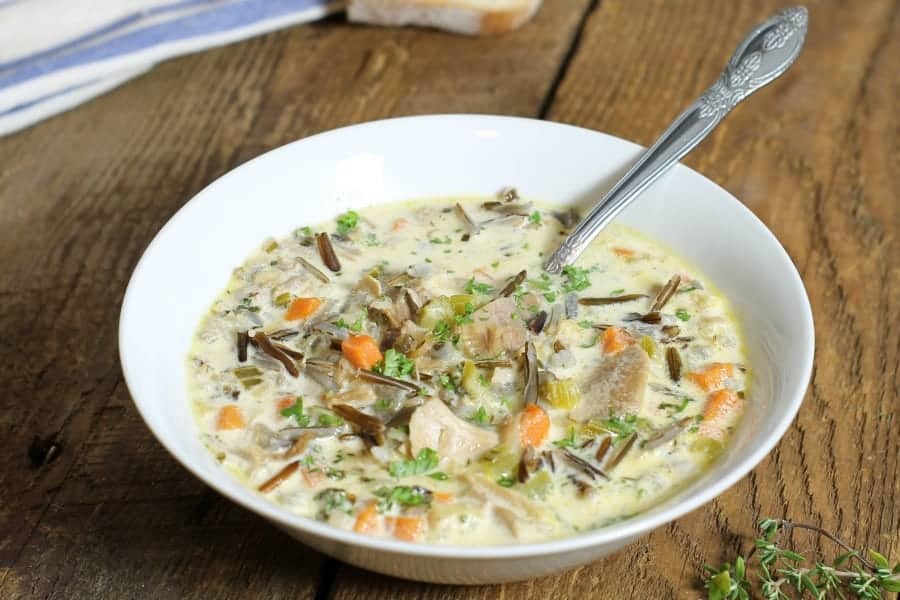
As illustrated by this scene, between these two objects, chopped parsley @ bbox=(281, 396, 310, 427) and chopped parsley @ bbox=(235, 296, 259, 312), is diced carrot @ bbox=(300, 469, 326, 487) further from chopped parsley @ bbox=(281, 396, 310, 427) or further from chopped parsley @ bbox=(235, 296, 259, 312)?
chopped parsley @ bbox=(235, 296, 259, 312)

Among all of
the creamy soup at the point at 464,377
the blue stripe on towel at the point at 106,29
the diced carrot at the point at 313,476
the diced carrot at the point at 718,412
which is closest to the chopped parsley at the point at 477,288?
the creamy soup at the point at 464,377

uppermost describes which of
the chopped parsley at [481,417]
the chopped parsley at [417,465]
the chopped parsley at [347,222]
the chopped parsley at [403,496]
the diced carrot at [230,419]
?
the chopped parsley at [403,496]

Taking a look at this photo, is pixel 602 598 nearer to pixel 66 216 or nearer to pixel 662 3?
pixel 66 216

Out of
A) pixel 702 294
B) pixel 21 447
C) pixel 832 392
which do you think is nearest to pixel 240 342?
pixel 21 447

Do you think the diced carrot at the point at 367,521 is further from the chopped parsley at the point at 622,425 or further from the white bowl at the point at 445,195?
the chopped parsley at the point at 622,425

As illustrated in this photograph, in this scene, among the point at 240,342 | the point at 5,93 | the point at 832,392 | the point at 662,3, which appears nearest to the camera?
the point at 240,342

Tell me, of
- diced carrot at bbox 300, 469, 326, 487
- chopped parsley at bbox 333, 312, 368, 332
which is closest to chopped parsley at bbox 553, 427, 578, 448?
diced carrot at bbox 300, 469, 326, 487
